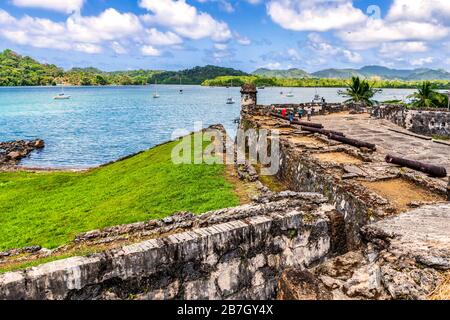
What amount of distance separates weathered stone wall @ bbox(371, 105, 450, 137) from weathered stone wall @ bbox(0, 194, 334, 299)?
2663cm

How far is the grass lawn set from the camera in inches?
464

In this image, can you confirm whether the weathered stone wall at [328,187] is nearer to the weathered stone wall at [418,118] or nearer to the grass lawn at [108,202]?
the grass lawn at [108,202]

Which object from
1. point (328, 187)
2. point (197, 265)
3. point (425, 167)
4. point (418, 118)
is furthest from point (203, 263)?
point (418, 118)

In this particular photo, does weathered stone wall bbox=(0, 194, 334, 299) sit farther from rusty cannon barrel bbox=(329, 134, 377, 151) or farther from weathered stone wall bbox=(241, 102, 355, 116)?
weathered stone wall bbox=(241, 102, 355, 116)

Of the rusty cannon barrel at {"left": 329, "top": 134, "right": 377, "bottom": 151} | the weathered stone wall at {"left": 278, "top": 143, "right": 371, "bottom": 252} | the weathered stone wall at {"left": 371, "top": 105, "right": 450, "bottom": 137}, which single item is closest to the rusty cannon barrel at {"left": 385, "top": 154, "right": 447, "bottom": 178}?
the weathered stone wall at {"left": 278, "top": 143, "right": 371, "bottom": 252}

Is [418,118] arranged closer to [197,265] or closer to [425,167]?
[425,167]

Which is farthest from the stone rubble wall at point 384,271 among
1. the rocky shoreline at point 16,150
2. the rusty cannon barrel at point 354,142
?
the rocky shoreline at point 16,150

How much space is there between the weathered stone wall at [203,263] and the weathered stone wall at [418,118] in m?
26.6

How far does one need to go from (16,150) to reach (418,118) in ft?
142

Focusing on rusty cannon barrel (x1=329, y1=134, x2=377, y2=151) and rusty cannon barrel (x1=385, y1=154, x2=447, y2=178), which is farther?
rusty cannon barrel (x1=329, y1=134, x2=377, y2=151)

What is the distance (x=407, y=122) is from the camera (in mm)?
31531

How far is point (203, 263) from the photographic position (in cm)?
588
